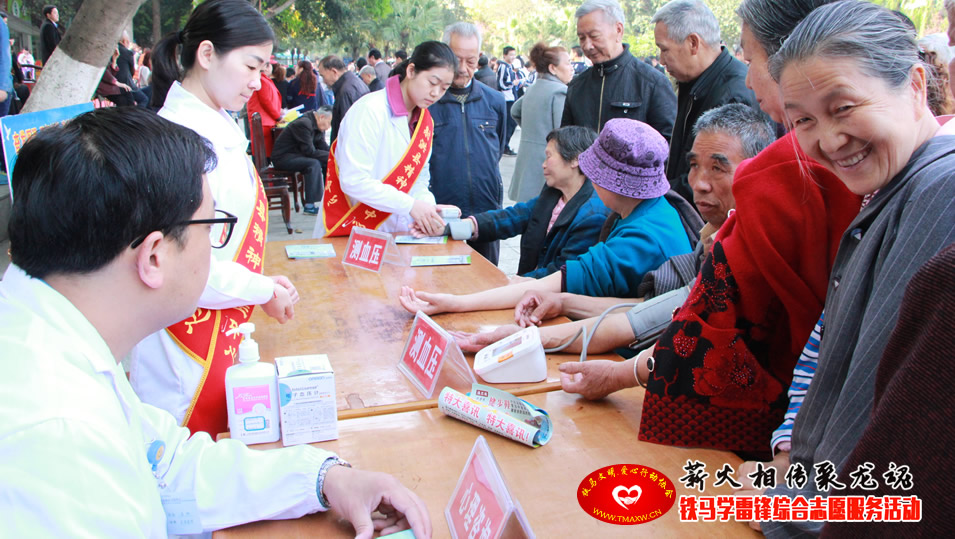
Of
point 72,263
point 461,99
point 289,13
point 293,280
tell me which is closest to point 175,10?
point 289,13

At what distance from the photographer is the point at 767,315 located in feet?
4.39

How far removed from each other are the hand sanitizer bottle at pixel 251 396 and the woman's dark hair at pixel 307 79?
9641mm

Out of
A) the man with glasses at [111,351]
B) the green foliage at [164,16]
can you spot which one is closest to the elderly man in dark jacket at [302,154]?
the man with glasses at [111,351]

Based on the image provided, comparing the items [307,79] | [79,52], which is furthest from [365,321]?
[307,79]

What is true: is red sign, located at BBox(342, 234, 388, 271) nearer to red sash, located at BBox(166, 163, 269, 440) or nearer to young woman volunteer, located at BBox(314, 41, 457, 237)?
young woman volunteer, located at BBox(314, 41, 457, 237)

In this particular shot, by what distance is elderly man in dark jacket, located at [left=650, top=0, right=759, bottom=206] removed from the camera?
298 centimetres

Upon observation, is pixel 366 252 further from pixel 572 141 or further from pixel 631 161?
pixel 631 161

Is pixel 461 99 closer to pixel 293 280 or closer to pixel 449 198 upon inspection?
pixel 449 198

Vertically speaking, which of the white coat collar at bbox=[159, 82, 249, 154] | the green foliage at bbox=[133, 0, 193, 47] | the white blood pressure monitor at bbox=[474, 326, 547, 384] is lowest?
the green foliage at bbox=[133, 0, 193, 47]

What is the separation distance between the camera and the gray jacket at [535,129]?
493 cm

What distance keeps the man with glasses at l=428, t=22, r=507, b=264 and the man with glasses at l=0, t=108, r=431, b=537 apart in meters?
2.90

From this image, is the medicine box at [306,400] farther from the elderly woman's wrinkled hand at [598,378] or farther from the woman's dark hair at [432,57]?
the woman's dark hair at [432,57]

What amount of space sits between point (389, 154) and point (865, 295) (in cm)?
250

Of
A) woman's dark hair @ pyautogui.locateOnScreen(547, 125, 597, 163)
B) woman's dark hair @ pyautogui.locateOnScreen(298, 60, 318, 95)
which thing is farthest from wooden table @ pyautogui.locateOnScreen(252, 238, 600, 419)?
woman's dark hair @ pyautogui.locateOnScreen(298, 60, 318, 95)
